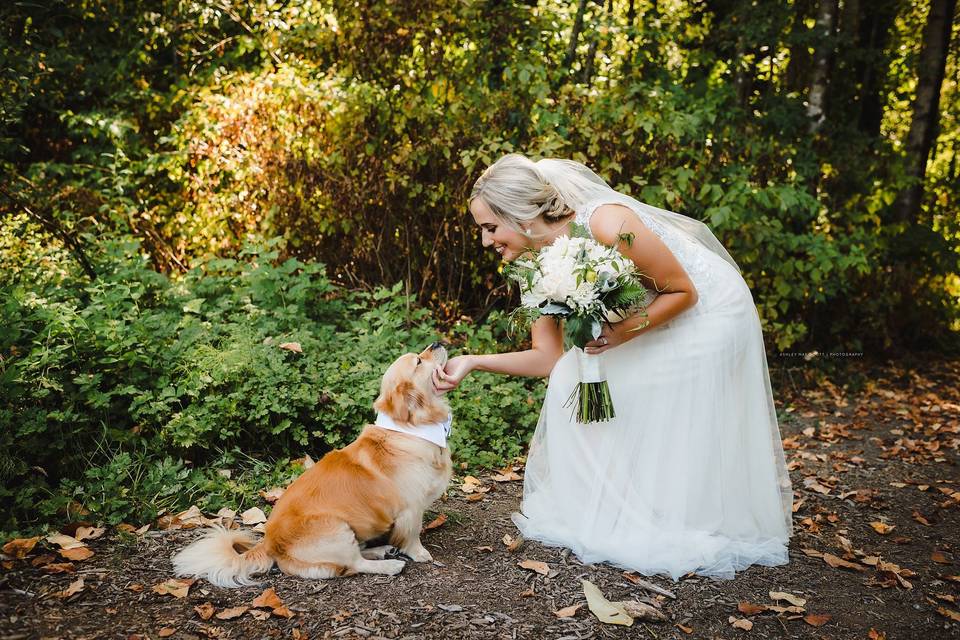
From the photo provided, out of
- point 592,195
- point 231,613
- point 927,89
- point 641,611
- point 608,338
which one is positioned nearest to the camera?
point 231,613

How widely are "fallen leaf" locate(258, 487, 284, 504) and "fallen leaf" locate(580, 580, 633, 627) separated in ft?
6.79

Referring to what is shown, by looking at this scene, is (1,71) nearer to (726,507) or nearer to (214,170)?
(214,170)

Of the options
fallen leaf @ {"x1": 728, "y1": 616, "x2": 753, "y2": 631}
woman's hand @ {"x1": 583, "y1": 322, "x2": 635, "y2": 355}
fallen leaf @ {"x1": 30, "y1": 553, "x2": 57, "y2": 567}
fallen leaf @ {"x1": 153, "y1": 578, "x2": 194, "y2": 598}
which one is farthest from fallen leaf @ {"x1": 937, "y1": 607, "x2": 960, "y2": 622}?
fallen leaf @ {"x1": 30, "y1": 553, "x2": 57, "y2": 567}

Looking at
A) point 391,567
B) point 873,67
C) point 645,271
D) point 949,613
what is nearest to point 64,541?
point 391,567

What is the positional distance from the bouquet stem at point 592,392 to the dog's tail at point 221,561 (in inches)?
67.7

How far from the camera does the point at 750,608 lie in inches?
127

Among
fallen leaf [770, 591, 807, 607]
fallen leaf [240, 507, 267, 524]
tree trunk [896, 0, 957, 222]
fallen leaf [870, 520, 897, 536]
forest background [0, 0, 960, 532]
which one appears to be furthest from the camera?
tree trunk [896, 0, 957, 222]

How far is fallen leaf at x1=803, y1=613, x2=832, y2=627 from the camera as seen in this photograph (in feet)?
10.4

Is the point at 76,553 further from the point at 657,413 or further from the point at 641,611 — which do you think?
the point at 657,413

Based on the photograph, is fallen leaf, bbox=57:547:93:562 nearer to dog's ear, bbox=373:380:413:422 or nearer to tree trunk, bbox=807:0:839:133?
dog's ear, bbox=373:380:413:422

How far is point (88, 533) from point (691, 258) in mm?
3577

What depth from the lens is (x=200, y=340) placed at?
5.21m

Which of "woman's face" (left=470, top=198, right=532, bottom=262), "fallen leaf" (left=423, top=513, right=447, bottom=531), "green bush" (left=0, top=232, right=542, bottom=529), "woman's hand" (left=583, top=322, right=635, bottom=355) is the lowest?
"fallen leaf" (left=423, top=513, right=447, bottom=531)

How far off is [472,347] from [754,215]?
3.12 meters
